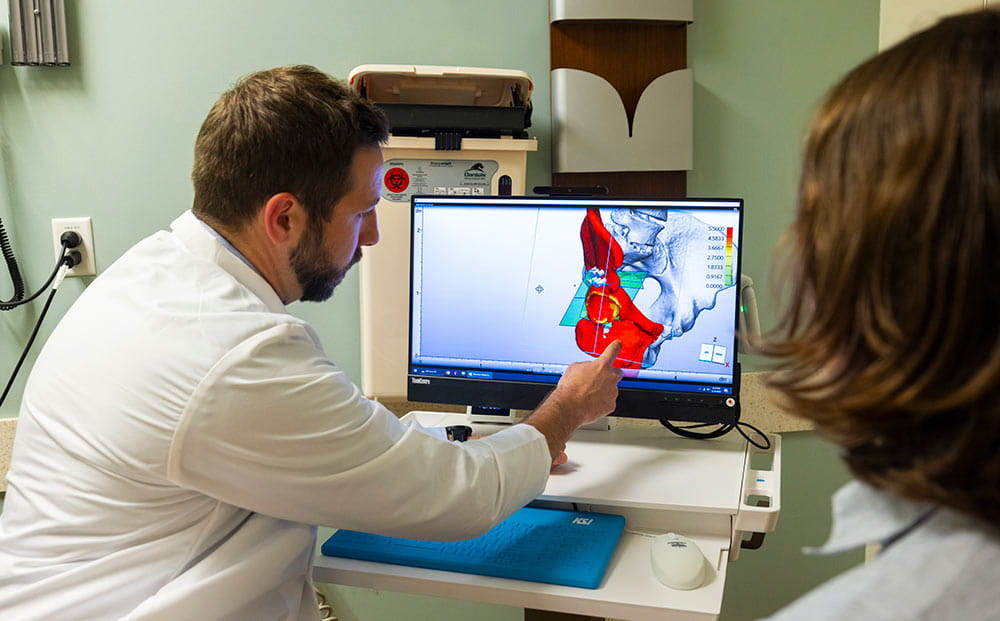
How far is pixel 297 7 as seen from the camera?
1830 mm

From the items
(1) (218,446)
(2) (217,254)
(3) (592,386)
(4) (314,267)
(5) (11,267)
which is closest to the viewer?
(1) (218,446)

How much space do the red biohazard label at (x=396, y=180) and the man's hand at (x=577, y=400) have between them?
0.53m

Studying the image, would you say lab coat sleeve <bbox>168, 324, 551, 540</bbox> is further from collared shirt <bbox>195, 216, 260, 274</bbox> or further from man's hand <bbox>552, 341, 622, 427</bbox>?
man's hand <bbox>552, 341, 622, 427</bbox>

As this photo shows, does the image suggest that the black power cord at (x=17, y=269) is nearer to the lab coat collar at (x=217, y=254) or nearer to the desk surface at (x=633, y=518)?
the lab coat collar at (x=217, y=254)

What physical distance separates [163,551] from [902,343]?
2.90 ft

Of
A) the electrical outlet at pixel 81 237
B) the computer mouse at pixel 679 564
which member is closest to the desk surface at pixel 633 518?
the computer mouse at pixel 679 564

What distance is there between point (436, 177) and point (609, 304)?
0.47 metres

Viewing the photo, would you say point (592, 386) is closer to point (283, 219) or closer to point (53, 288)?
point (283, 219)

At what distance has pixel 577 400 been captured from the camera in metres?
1.36

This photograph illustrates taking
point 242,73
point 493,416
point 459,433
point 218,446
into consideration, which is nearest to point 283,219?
point 218,446

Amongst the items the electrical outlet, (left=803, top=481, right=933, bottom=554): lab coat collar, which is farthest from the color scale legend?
the electrical outlet

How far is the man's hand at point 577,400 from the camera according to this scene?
1.30m

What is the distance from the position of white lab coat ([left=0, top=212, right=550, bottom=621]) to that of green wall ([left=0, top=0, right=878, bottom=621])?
82cm

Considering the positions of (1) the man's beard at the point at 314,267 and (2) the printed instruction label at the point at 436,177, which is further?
(2) the printed instruction label at the point at 436,177
